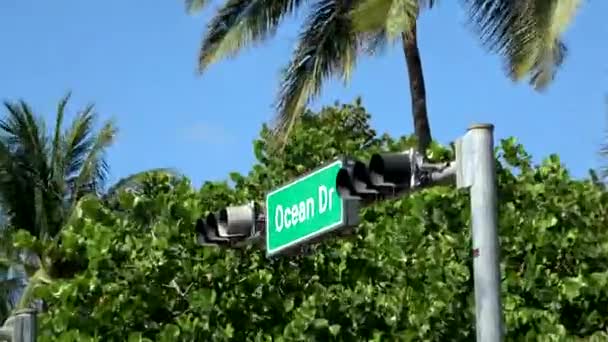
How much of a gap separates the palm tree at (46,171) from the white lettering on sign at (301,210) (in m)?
19.2

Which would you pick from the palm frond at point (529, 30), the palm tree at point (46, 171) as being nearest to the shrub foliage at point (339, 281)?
the palm frond at point (529, 30)

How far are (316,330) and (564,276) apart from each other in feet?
10.3

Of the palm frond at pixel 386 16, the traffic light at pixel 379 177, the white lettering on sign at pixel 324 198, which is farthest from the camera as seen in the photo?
the palm frond at pixel 386 16

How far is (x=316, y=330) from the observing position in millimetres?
14781

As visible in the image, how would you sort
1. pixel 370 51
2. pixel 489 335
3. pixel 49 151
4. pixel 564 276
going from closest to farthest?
pixel 489 335 → pixel 564 276 → pixel 370 51 → pixel 49 151

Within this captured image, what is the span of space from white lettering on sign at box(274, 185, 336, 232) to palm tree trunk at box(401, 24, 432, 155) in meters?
13.4

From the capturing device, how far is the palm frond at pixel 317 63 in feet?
70.7

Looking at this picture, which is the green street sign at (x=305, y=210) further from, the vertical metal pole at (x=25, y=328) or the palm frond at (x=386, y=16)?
Answer: the palm frond at (x=386, y=16)

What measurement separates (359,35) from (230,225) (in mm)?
11239

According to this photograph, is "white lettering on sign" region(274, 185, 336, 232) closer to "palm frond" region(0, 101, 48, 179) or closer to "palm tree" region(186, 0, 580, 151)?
"palm tree" region(186, 0, 580, 151)

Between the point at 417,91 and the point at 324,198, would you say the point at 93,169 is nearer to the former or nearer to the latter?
the point at 417,91

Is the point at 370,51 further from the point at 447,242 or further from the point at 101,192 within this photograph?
the point at 101,192

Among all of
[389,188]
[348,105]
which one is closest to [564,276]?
[389,188]

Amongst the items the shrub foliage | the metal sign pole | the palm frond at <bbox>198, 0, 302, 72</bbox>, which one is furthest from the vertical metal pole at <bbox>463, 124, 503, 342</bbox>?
the palm frond at <bbox>198, 0, 302, 72</bbox>
